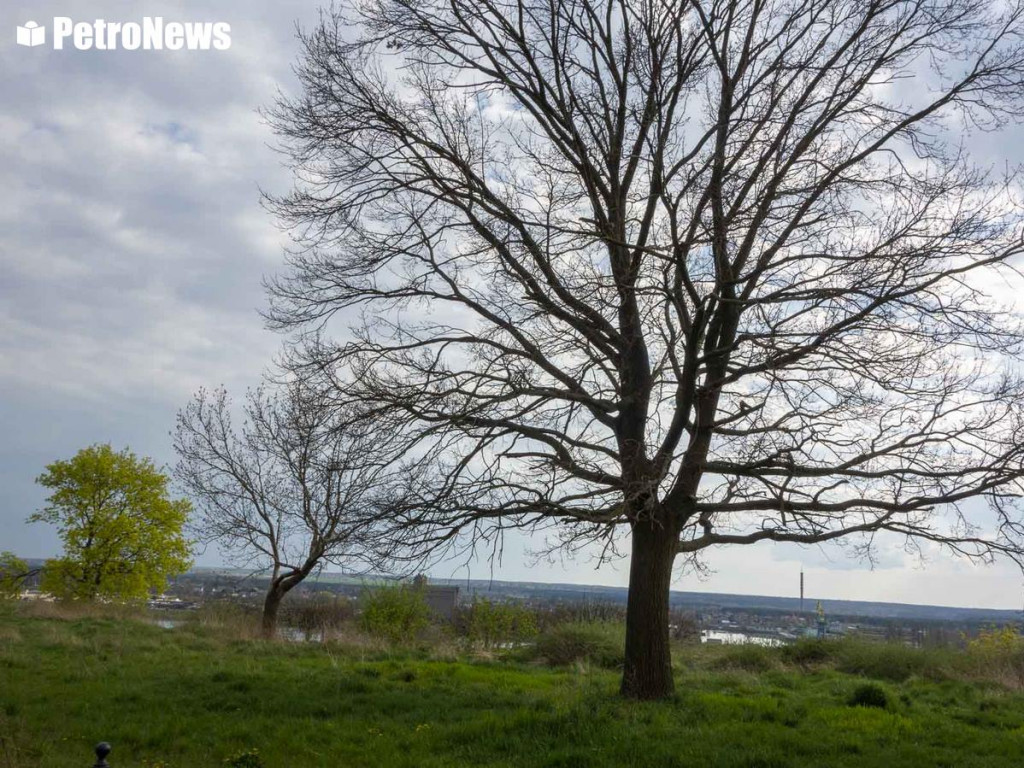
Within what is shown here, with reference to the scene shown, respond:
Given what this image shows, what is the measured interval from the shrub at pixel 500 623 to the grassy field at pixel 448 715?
20.4 ft

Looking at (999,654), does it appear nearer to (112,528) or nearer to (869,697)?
(869,697)

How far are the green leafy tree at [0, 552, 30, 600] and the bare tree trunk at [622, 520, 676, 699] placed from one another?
21072 mm

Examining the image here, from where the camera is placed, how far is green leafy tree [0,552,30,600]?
25.3 metres

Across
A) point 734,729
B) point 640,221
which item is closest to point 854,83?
point 640,221

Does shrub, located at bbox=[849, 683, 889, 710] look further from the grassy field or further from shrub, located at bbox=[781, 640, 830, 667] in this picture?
shrub, located at bbox=[781, 640, 830, 667]

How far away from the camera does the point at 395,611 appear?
21938 millimetres

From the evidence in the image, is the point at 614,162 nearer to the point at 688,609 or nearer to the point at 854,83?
the point at 854,83

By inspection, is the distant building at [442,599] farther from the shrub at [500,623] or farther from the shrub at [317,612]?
the shrub at [317,612]

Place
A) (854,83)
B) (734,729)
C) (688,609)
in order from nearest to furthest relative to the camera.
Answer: (734,729)
(854,83)
(688,609)

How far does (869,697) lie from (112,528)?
24.7 m

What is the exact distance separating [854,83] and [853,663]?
11.2 meters

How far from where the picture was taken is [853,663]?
1677cm

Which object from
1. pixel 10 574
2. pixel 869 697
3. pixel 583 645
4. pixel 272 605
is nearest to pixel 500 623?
pixel 583 645

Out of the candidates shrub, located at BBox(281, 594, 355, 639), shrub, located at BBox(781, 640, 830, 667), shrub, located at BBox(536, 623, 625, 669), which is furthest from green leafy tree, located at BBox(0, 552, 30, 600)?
shrub, located at BBox(781, 640, 830, 667)
